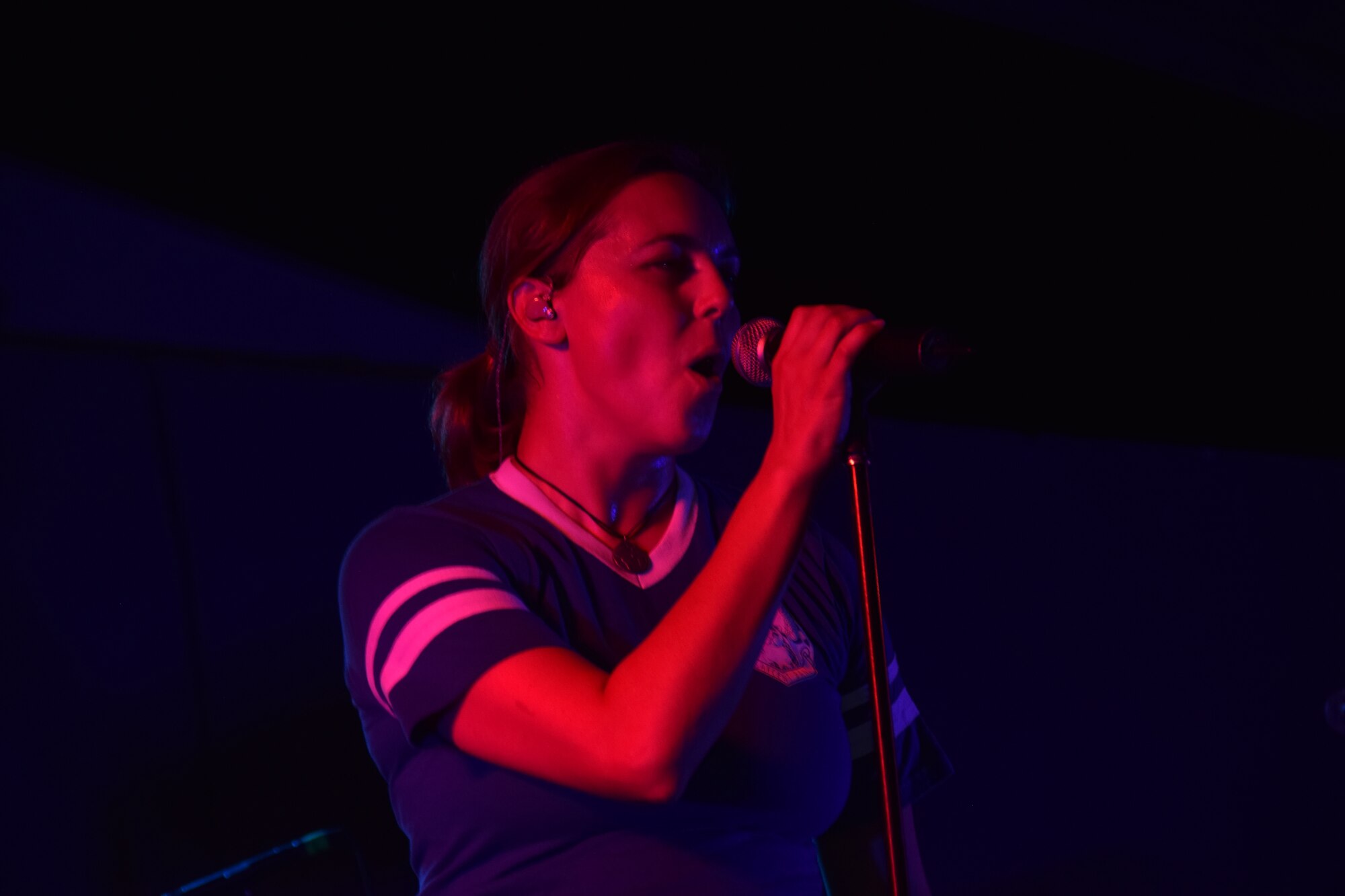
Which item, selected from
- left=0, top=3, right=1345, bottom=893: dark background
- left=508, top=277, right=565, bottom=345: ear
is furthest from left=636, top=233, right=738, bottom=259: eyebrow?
left=0, top=3, right=1345, bottom=893: dark background

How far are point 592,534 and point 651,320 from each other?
26cm

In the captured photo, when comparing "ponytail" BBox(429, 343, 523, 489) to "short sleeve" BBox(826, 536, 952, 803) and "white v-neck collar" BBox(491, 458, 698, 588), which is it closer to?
"white v-neck collar" BBox(491, 458, 698, 588)

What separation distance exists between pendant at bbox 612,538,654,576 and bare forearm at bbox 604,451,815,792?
11.7 inches

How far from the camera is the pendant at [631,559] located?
1250 mm

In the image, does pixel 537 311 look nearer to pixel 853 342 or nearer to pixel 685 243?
pixel 685 243

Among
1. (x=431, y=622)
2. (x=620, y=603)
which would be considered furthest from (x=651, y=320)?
(x=431, y=622)

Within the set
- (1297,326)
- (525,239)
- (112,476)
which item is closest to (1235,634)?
(1297,326)

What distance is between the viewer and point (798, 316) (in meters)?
0.96

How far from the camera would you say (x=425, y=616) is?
1.02 meters

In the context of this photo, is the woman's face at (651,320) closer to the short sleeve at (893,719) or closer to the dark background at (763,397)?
the short sleeve at (893,719)

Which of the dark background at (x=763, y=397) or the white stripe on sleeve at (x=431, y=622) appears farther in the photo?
the dark background at (x=763, y=397)

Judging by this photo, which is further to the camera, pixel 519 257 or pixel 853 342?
pixel 519 257

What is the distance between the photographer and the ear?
1308 millimetres

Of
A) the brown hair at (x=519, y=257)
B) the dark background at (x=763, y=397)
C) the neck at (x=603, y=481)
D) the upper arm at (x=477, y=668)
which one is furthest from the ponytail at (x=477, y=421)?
the dark background at (x=763, y=397)
